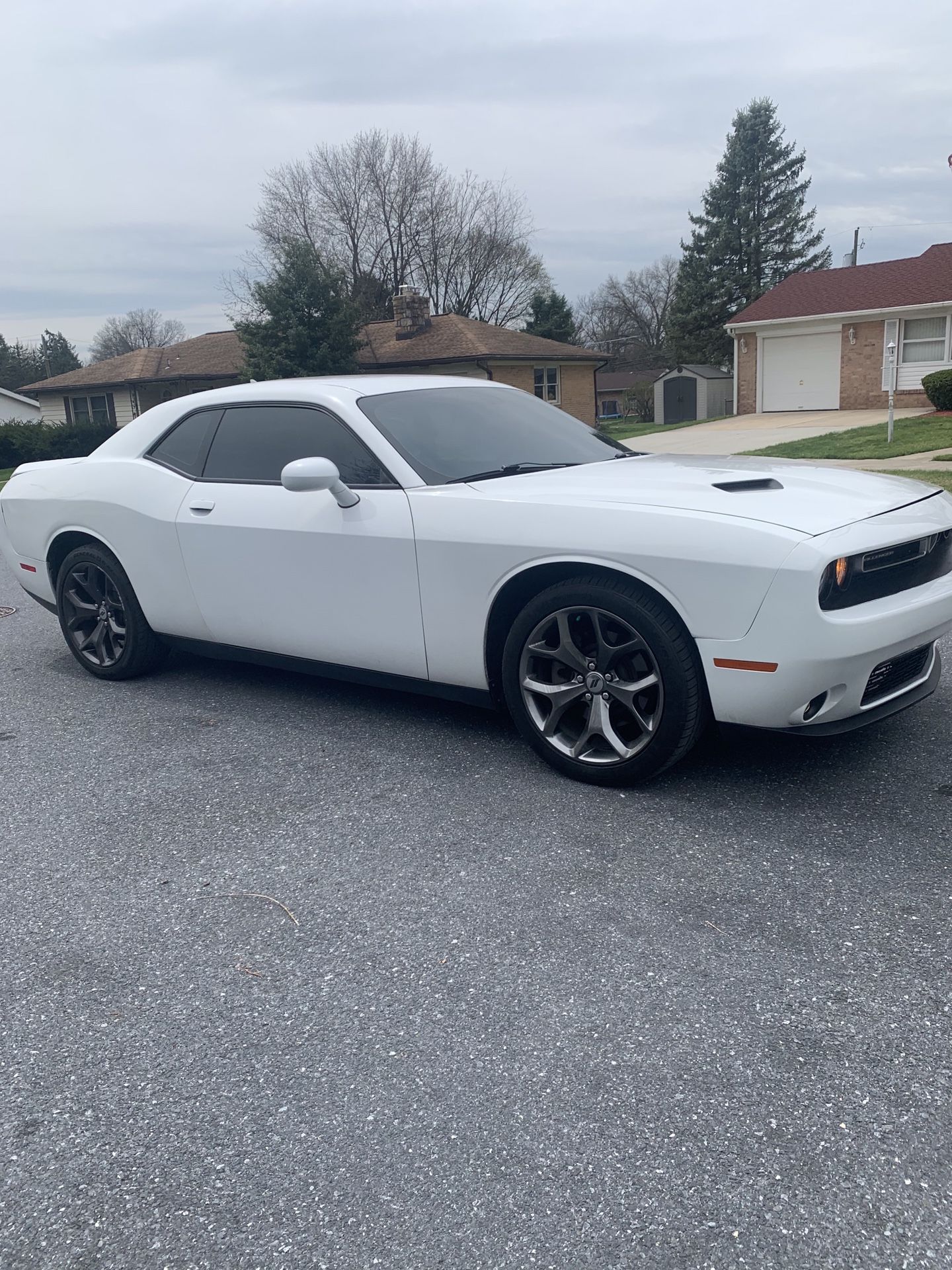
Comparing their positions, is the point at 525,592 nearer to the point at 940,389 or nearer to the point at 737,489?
the point at 737,489

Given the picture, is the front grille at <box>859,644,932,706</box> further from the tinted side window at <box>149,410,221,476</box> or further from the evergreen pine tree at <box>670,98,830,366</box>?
the evergreen pine tree at <box>670,98,830,366</box>

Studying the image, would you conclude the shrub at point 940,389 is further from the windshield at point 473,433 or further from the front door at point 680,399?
the windshield at point 473,433

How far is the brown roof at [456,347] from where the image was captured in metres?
34.4

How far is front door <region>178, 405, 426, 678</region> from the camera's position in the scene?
4020 mm

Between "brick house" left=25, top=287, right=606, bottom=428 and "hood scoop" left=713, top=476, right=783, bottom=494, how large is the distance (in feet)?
99.5

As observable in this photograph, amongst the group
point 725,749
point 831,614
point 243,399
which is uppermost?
point 243,399

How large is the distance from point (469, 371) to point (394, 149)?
18362 mm

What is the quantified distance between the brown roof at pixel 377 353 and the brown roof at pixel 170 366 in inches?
1.0

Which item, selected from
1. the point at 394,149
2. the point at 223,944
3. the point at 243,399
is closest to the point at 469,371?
the point at 394,149

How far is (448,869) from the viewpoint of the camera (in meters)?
3.13

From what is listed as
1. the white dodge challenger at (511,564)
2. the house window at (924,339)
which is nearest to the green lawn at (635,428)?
the house window at (924,339)

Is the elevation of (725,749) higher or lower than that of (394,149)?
lower

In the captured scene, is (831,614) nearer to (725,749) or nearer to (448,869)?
(725,749)

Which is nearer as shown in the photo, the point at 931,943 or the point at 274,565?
the point at 931,943
